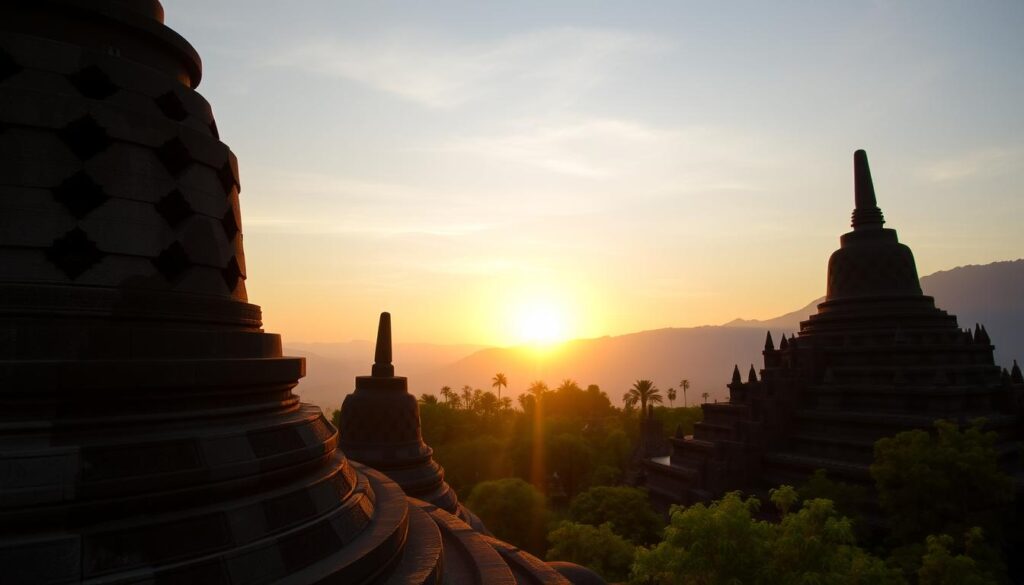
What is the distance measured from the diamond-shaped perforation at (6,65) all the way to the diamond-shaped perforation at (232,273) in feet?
8.77

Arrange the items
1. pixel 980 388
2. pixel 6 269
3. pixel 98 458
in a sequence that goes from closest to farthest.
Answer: pixel 98 458
pixel 6 269
pixel 980 388

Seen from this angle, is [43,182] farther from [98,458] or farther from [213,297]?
[98,458]

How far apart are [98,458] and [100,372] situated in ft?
2.42

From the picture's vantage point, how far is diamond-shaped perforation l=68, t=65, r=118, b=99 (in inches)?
230

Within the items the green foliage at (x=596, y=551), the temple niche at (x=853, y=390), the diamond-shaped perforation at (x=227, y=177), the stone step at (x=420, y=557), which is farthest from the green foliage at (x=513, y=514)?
the diamond-shaped perforation at (x=227, y=177)

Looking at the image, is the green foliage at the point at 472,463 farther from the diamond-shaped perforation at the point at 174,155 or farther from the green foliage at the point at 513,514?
the diamond-shaped perforation at the point at 174,155

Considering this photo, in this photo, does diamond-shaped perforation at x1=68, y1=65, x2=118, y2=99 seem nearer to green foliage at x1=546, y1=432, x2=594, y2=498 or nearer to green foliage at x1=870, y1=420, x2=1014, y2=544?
green foliage at x1=870, y1=420, x2=1014, y2=544

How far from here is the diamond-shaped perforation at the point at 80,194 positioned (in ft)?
18.2

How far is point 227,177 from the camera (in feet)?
23.4

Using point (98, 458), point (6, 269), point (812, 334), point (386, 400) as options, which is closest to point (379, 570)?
point (98, 458)

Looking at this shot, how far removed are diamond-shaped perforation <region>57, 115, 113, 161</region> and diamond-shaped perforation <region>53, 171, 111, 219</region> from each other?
24 centimetres

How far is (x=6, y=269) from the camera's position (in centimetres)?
523

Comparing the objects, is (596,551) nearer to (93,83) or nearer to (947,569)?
(947,569)

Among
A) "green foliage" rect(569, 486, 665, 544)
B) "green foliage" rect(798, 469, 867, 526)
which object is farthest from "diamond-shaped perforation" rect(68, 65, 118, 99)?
"green foliage" rect(569, 486, 665, 544)
